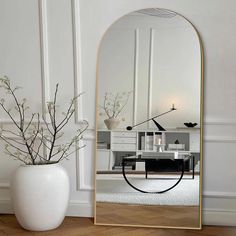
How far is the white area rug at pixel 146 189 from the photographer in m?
3.38

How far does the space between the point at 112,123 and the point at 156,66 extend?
59 cm

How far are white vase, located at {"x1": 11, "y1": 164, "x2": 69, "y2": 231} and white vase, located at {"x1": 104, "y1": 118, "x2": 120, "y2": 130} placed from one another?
563 millimetres

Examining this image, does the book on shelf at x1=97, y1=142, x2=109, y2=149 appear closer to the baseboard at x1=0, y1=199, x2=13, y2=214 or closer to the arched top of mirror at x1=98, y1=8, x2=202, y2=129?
the arched top of mirror at x1=98, y1=8, x2=202, y2=129

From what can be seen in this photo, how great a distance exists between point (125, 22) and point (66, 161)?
1265 mm

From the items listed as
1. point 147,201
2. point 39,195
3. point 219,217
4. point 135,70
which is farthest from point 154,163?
point 39,195

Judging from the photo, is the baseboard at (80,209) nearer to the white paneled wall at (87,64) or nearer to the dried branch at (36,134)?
the white paneled wall at (87,64)

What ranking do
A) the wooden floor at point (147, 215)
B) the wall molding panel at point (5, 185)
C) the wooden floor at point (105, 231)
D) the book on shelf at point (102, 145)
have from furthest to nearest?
the wall molding panel at point (5, 185), the book on shelf at point (102, 145), the wooden floor at point (147, 215), the wooden floor at point (105, 231)

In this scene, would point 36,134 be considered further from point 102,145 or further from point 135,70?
point 135,70

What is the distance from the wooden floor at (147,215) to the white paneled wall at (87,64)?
0.42 feet

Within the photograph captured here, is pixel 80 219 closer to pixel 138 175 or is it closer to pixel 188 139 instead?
pixel 138 175

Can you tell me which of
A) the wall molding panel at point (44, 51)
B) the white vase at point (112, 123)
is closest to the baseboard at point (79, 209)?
the white vase at point (112, 123)

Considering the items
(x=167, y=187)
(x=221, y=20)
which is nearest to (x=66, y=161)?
(x=167, y=187)

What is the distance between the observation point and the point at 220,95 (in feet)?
11.1

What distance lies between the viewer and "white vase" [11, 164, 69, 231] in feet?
10.4
